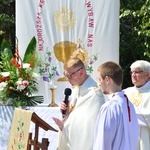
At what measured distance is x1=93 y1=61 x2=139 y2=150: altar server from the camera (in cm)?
419

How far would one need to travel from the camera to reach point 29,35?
7.67 metres

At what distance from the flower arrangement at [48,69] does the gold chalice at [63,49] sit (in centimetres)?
10

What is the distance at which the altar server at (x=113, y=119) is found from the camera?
4188 millimetres

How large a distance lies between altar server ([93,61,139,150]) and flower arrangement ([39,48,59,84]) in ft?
11.1

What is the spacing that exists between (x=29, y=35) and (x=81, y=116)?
286 centimetres

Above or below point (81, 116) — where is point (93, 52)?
above

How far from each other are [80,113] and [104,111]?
0.87 metres

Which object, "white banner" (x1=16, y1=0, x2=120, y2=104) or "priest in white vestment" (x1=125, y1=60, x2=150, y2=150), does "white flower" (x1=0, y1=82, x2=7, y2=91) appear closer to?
"white banner" (x1=16, y1=0, x2=120, y2=104)

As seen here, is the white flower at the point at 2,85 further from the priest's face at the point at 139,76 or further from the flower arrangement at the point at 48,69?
the priest's face at the point at 139,76

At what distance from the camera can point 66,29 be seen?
25.1 feet

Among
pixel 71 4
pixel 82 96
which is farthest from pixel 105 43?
pixel 82 96

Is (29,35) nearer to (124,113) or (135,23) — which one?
(124,113)

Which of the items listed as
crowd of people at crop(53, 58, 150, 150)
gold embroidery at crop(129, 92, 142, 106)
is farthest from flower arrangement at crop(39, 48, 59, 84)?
gold embroidery at crop(129, 92, 142, 106)

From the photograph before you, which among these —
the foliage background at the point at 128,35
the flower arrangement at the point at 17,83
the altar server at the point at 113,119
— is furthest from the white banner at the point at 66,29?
the altar server at the point at 113,119
